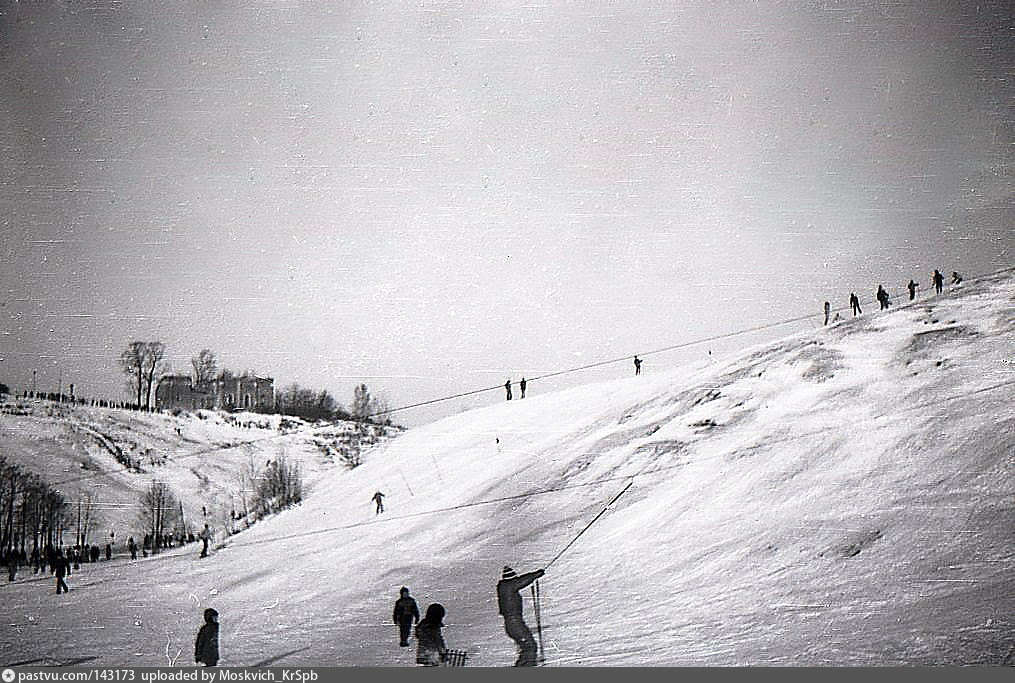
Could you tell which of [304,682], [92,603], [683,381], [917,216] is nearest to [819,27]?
[917,216]

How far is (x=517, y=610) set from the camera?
2773mm

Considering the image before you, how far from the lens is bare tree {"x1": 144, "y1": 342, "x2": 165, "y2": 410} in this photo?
10.4ft

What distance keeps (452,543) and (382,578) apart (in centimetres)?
29

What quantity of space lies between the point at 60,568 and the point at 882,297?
3393mm

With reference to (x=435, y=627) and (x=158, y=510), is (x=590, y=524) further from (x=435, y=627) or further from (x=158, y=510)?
(x=158, y=510)

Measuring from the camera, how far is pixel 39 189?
3275mm

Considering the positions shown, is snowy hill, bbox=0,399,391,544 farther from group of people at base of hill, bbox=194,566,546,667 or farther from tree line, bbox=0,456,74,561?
group of people at base of hill, bbox=194,566,546,667

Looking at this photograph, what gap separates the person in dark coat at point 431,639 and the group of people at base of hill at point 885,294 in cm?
191

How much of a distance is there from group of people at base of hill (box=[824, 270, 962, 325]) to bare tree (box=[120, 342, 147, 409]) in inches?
109

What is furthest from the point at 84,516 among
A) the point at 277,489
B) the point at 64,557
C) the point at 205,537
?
the point at 277,489

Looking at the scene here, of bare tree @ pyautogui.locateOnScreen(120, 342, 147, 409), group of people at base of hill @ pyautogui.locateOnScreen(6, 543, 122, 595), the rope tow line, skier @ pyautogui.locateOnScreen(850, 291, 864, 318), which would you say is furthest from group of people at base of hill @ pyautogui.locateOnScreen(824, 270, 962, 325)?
group of people at base of hill @ pyautogui.locateOnScreen(6, 543, 122, 595)

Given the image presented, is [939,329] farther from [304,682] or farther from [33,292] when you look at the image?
[33,292]

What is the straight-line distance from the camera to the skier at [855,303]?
3139mm

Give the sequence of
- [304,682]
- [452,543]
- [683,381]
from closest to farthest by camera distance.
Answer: [304,682], [452,543], [683,381]
